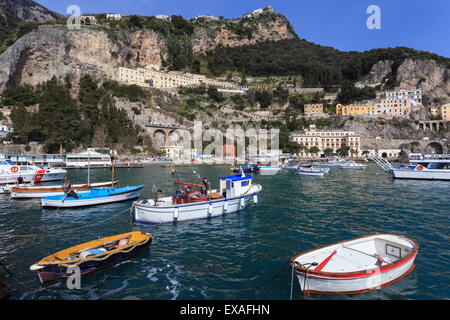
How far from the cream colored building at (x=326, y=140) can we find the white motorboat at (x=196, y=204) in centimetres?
8069

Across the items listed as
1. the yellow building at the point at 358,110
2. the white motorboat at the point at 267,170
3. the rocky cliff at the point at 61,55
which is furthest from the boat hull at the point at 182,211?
the yellow building at the point at 358,110

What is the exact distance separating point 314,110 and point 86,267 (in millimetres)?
125351

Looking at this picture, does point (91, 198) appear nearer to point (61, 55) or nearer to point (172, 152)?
point (172, 152)

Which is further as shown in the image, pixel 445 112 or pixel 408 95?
pixel 408 95

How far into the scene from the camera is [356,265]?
8.16 metres

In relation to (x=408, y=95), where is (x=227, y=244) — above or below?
below

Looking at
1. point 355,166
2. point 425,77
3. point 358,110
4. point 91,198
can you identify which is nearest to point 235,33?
point 358,110

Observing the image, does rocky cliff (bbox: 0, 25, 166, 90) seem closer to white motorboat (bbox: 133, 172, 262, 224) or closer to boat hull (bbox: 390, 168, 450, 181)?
white motorboat (bbox: 133, 172, 262, 224)

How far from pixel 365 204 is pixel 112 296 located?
20909mm

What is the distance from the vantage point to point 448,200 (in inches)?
870

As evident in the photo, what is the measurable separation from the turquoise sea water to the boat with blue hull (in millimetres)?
537

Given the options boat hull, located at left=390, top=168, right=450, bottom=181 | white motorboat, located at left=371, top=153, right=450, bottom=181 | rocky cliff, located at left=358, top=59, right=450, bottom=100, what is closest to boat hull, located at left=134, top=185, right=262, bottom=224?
boat hull, located at left=390, top=168, right=450, bottom=181

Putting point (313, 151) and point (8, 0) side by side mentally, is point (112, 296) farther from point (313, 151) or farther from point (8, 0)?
point (8, 0)

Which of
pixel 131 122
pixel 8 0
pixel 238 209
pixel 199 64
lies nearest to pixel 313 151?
pixel 131 122
